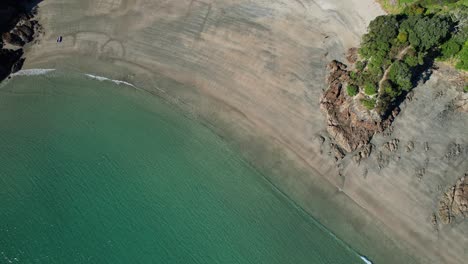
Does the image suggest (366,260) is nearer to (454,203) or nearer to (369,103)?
(454,203)

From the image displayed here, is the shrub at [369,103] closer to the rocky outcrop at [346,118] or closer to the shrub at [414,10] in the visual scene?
the rocky outcrop at [346,118]

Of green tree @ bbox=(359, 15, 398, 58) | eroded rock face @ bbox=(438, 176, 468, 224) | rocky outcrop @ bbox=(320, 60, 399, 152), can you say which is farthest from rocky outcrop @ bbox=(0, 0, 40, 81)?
eroded rock face @ bbox=(438, 176, 468, 224)

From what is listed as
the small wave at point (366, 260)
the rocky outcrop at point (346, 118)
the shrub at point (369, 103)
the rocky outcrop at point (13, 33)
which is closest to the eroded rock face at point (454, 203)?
the small wave at point (366, 260)

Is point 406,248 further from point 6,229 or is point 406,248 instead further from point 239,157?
point 6,229

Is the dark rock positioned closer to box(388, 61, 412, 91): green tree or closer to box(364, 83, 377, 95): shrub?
box(364, 83, 377, 95): shrub

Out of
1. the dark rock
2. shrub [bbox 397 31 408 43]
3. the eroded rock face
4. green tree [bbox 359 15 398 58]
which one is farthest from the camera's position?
the dark rock

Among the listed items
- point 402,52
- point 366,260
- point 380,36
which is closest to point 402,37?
point 402,52
